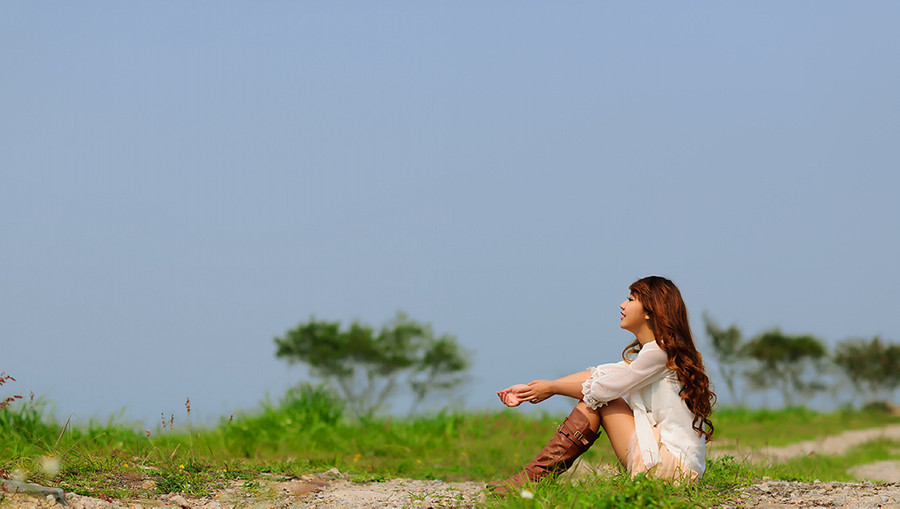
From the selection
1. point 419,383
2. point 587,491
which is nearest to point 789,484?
point 587,491

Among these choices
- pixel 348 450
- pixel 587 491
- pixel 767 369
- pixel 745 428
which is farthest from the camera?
pixel 767 369

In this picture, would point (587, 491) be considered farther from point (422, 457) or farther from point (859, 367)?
point (859, 367)

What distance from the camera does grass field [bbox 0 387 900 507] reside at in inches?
208

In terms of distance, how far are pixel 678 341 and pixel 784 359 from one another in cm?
2180

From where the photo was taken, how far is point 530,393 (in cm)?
530

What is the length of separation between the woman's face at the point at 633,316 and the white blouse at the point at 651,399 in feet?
0.51

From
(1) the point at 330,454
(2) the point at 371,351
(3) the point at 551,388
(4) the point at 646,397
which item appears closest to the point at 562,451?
(3) the point at 551,388

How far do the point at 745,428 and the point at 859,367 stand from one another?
34.2ft

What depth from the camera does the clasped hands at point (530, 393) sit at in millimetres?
5285

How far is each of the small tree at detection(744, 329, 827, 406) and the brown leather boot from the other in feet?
68.4

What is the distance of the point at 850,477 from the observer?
9.06m

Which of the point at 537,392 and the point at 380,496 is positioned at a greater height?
the point at 537,392

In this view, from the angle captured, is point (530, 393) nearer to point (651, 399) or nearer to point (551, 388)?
point (551, 388)

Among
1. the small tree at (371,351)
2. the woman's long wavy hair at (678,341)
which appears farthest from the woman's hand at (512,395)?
the small tree at (371,351)
